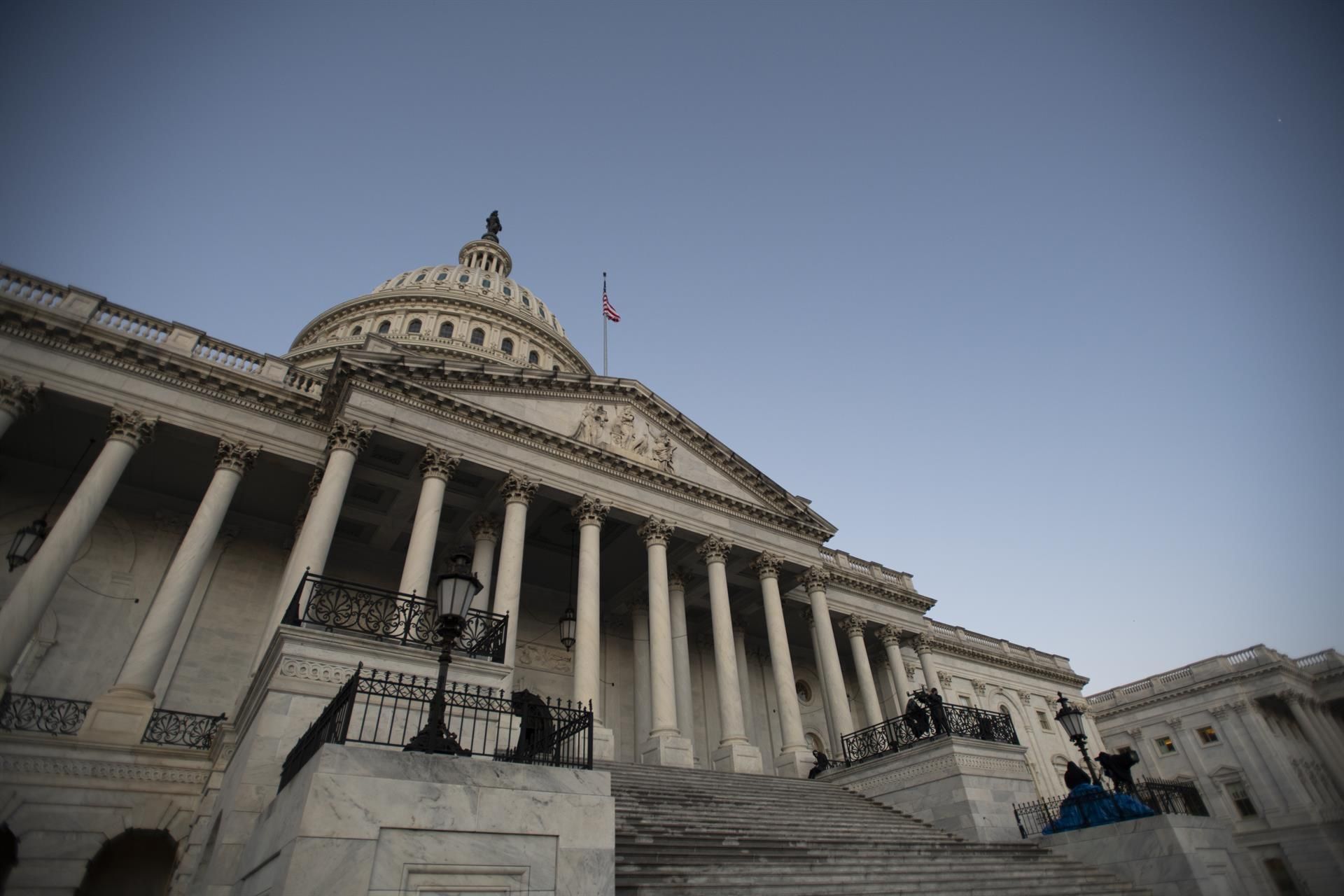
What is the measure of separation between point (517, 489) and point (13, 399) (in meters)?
12.6

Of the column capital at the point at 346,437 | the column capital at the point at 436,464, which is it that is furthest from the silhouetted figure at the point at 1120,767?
the column capital at the point at 346,437

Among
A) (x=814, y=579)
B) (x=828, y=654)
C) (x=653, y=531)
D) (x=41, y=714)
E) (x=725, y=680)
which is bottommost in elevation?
(x=41, y=714)

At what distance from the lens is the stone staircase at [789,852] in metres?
11.1

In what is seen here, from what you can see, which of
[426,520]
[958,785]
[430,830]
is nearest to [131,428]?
[426,520]

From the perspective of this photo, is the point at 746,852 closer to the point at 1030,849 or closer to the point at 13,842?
the point at 1030,849

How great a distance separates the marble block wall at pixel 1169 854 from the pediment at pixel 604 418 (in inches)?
585

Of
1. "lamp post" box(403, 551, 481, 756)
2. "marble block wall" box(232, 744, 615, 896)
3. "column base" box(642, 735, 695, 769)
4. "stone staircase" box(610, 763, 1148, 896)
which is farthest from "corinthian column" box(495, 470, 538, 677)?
"marble block wall" box(232, 744, 615, 896)

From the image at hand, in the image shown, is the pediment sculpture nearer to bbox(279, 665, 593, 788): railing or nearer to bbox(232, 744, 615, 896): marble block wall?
bbox(279, 665, 593, 788): railing

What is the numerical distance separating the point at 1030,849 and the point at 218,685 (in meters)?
21.8

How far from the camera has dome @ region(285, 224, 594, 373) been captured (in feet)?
154

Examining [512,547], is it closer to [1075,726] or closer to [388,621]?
[388,621]

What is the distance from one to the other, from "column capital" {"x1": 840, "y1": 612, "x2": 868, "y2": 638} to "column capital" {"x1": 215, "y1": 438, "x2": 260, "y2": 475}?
2459 centimetres

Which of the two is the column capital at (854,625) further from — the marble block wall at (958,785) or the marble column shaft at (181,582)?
the marble column shaft at (181,582)

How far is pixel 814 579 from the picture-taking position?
27812mm
